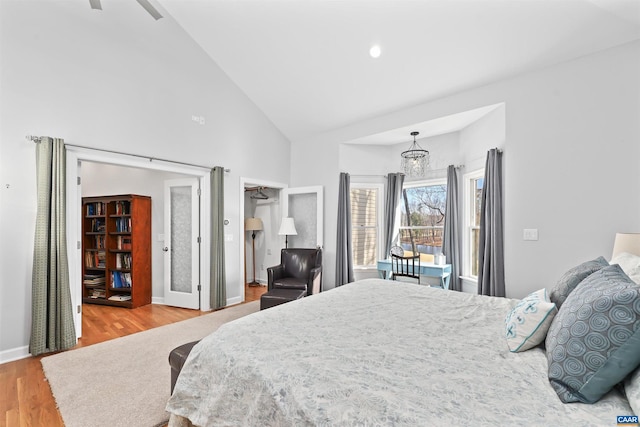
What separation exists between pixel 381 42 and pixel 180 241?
389 cm

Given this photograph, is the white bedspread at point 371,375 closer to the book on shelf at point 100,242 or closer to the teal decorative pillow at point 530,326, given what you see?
the teal decorative pillow at point 530,326

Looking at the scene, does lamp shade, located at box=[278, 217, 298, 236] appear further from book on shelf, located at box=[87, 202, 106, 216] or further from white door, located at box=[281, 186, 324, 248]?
book on shelf, located at box=[87, 202, 106, 216]

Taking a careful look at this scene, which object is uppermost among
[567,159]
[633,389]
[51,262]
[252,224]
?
[567,159]

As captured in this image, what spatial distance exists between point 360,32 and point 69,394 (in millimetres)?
4282

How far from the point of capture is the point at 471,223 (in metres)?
4.38

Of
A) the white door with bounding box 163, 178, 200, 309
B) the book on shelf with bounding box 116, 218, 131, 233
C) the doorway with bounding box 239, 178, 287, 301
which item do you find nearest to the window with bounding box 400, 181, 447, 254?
the doorway with bounding box 239, 178, 287, 301

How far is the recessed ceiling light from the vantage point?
3.50 metres

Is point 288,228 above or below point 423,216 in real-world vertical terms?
below

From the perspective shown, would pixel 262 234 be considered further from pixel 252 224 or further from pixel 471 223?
pixel 471 223

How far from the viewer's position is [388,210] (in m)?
5.04

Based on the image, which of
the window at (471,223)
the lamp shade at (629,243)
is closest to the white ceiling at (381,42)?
the window at (471,223)

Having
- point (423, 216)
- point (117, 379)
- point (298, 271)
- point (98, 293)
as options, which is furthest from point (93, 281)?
point (423, 216)

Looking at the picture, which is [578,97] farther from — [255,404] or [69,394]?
[69,394]

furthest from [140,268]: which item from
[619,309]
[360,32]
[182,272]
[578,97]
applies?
[578,97]
